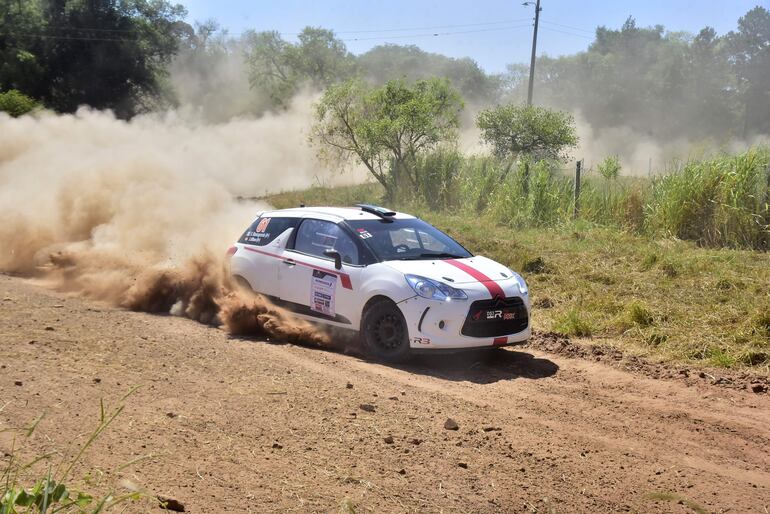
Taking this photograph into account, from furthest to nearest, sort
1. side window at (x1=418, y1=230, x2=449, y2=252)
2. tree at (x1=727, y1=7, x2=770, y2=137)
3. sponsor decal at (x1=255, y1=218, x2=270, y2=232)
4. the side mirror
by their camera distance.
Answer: tree at (x1=727, y1=7, x2=770, y2=137), sponsor decal at (x1=255, y1=218, x2=270, y2=232), side window at (x1=418, y1=230, x2=449, y2=252), the side mirror

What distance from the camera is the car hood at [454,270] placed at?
912 cm

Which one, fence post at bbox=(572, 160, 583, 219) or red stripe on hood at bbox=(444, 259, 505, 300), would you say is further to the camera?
fence post at bbox=(572, 160, 583, 219)

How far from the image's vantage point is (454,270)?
9.37 meters

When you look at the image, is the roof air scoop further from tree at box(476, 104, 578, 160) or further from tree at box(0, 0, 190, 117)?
tree at box(0, 0, 190, 117)

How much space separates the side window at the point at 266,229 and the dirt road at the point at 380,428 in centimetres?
189

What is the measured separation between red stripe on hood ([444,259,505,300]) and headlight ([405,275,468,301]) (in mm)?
359

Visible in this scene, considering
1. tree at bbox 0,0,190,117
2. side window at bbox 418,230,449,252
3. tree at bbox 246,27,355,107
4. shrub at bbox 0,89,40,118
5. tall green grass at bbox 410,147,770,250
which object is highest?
tree at bbox 246,27,355,107

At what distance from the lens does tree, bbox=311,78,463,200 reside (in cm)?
2578

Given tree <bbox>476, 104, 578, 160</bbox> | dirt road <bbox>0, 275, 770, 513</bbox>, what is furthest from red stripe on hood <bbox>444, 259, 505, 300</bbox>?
tree <bbox>476, 104, 578, 160</bbox>

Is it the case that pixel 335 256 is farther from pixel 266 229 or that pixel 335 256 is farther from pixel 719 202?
pixel 719 202

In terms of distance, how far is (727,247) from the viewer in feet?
50.2

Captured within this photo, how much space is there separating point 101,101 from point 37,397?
39.9 meters

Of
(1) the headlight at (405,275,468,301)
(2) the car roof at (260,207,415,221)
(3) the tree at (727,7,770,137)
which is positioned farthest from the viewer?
(3) the tree at (727,7,770,137)

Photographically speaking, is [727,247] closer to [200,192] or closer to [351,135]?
[200,192]
